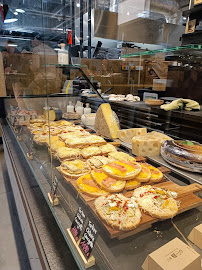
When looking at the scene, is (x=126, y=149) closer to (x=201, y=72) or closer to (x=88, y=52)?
(x=201, y=72)

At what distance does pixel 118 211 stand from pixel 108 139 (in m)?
1.05

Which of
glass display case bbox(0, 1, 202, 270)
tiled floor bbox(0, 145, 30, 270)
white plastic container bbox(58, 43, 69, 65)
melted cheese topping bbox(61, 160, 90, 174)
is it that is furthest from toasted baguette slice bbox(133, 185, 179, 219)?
tiled floor bbox(0, 145, 30, 270)

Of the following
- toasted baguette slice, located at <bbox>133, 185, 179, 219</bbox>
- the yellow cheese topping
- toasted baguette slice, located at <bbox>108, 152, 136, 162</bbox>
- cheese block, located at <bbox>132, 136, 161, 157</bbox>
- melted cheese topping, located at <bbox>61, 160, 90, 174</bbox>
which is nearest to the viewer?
toasted baguette slice, located at <bbox>133, 185, 179, 219</bbox>

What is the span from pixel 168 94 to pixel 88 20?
321 cm

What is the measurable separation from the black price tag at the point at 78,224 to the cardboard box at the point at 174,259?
0.26 meters

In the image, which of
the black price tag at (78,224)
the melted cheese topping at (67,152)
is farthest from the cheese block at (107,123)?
the black price tag at (78,224)

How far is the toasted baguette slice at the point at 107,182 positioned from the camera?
975 millimetres

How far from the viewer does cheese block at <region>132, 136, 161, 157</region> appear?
4.71ft

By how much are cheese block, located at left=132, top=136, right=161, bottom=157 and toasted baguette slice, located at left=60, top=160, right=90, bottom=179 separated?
0.42m

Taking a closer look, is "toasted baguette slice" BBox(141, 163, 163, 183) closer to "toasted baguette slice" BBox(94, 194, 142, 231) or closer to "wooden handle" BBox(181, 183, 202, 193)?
"wooden handle" BBox(181, 183, 202, 193)

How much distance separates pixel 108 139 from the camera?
183 cm

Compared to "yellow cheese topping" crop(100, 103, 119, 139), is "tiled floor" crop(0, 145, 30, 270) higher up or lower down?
lower down

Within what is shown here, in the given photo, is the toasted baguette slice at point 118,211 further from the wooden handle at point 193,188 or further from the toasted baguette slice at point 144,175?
the wooden handle at point 193,188

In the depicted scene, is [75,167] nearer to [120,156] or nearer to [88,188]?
A: [88,188]
